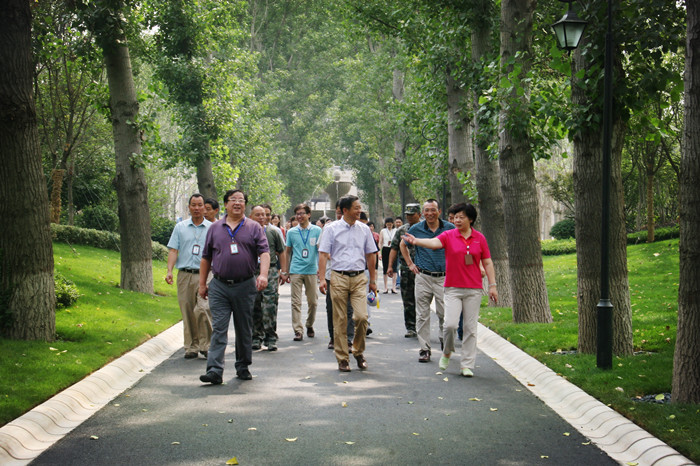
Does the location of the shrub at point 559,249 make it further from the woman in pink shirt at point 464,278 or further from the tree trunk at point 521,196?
the woman in pink shirt at point 464,278

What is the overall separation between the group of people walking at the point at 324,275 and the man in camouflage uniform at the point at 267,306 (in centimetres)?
2

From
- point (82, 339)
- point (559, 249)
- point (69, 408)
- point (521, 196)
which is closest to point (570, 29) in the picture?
point (521, 196)

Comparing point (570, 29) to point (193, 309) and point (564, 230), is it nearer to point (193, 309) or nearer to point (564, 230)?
point (193, 309)

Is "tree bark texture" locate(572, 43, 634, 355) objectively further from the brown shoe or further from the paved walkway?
the brown shoe

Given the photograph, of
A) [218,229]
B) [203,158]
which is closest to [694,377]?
[218,229]

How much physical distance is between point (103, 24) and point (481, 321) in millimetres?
9646

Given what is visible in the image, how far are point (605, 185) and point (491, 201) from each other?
800cm

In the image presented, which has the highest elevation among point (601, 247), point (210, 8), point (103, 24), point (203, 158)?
point (210, 8)

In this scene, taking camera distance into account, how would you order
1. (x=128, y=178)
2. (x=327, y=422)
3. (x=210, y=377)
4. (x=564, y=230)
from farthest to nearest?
(x=564, y=230) < (x=128, y=178) < (x=210, y=377) < (x=327, y=422)

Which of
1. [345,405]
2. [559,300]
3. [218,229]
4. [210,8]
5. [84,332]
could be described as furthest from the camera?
[210,8]

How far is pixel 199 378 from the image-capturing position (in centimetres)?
904

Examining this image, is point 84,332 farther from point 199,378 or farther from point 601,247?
point 601,247

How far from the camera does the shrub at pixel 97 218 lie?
32.0 meters

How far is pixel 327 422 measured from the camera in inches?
266
